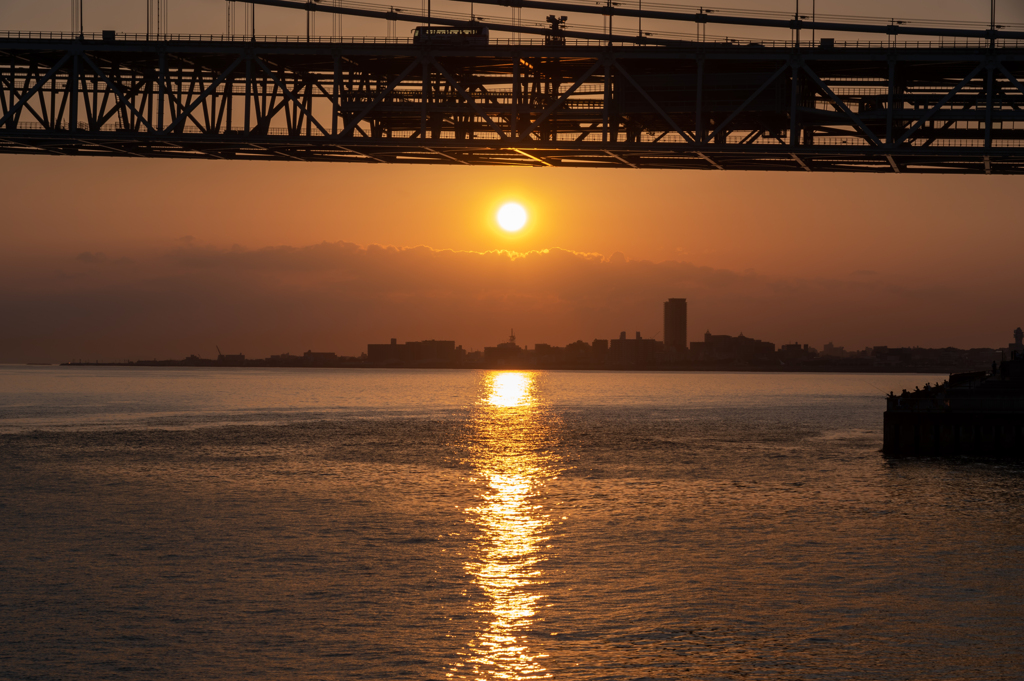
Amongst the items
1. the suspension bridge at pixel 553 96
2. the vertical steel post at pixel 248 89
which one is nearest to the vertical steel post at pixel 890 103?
the suspension bridge at pixel 553 96

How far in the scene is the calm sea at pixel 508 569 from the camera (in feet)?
52.5

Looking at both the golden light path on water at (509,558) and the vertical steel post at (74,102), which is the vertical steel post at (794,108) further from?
the vertical steel post at (74,102)

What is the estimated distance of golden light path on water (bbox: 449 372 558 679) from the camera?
619 inches

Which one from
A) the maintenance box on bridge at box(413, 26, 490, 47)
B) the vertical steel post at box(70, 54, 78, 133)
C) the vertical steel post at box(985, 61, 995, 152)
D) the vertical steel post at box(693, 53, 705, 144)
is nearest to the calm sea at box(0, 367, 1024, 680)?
the vertical steel post at box(985, 61, 995, 152)

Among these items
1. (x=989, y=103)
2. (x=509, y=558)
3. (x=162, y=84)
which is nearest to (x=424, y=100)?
(x=162, y=84)

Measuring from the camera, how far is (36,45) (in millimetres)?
50438

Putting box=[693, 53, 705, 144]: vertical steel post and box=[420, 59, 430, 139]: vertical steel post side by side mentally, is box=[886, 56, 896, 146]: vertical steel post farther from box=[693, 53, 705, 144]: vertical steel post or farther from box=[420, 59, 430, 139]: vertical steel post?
box=[420, 59, 430, 139]: vertical steel post

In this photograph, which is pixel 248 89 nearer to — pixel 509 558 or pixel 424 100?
pixel 424 100

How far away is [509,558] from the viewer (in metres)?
24.2

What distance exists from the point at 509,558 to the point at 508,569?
4.72 ft

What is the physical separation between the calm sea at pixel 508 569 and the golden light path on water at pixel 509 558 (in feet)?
0.27

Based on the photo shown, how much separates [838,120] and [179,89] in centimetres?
3224

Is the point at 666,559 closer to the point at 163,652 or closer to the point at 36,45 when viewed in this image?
the point at 163,652

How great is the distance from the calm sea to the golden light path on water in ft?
0.27
